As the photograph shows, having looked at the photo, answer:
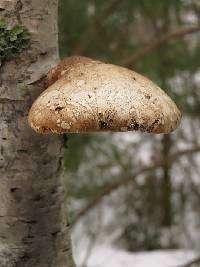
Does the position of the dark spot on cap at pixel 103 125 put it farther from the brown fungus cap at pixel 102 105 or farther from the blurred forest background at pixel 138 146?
the blurred forest background at pixel 138 146

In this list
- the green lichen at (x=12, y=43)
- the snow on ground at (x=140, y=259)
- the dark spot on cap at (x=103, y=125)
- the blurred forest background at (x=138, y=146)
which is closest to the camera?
the dark spot on cap at (x=103, y=125)

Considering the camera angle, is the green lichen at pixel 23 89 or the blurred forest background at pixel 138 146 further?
the blurred forest background at pixel 138 146

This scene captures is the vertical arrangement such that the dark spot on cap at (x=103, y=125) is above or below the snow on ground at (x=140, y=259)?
above

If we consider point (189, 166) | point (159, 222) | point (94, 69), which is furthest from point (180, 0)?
point (94, 69)

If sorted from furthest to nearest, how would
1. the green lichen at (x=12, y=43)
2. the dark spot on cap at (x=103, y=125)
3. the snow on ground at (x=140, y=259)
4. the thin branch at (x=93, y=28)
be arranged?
the snow on ground at (x=140, y=259)
the thin branch at (x=93, y=28)
the green lichen at (x=12, y=43)
the dark spot on cap at (x=103, y=125)

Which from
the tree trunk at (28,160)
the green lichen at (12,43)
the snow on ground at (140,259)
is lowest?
the snow on ground at (140,259)

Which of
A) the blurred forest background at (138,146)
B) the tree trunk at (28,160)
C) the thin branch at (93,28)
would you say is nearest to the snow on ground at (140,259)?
the blurred forest background at (138,146)
